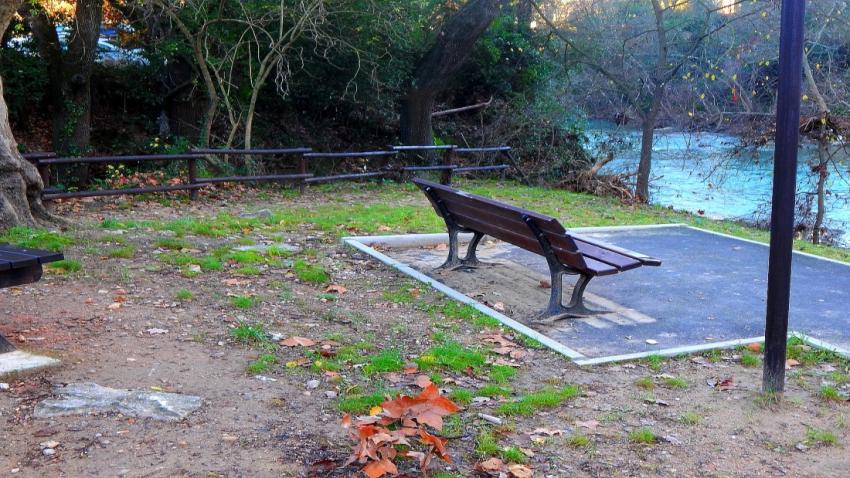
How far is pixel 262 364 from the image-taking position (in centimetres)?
520

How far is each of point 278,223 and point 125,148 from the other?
8.08 metres

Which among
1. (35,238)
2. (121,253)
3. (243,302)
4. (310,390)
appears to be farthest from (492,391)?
(35,238)

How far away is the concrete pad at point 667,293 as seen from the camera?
627cm

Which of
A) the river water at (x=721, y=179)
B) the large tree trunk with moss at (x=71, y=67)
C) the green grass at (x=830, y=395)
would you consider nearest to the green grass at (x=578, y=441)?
the green grass at (x=830, y=395)

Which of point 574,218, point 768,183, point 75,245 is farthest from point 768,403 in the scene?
point 768,183

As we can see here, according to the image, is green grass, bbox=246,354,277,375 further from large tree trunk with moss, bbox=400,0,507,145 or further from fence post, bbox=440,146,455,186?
large tree trunk with moss, bbox=400,0,507,145

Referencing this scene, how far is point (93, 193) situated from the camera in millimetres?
11320

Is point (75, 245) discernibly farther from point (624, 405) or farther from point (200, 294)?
point (624, 405)

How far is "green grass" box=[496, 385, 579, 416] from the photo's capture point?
465cm

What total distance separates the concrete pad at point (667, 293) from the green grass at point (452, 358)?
0.69 metres

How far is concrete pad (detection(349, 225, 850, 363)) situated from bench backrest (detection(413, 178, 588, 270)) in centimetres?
51

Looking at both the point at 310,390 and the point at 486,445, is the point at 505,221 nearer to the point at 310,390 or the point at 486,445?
the point at 310,390

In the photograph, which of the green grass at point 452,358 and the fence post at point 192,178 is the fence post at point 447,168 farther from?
the green grass at point 452,358

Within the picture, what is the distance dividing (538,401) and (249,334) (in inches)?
82.0
